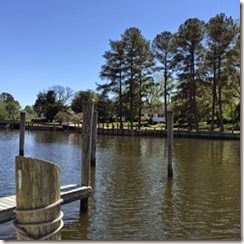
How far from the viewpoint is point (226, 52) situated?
44.7 metres

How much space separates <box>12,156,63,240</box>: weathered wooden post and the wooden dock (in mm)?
4239

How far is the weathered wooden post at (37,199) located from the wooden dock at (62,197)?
4.24m

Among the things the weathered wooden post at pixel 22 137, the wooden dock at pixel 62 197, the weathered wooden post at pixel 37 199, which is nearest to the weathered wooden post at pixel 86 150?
the wooden dock at pixel 62 197

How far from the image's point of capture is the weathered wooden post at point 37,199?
9.98 ft

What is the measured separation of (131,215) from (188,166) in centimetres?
1012

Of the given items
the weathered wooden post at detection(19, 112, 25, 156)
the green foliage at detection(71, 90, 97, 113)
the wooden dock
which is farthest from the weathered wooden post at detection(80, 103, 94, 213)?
the green foliage at detection(71, 90, 97, 113)

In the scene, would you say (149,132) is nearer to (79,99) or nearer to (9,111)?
(79,99)

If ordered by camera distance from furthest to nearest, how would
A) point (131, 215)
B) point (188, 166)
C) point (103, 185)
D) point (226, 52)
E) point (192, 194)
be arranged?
point (226, 52), point (188, 166), point (103, 185), point (192, 194), point (131, 215)

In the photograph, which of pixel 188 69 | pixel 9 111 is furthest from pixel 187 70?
pixel 9 111

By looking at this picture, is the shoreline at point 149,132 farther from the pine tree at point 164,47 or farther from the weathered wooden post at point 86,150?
the weathered wooden post at point 86,150

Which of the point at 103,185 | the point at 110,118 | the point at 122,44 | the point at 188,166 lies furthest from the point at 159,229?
the point at 110,118

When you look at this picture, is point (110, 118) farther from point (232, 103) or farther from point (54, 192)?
point (54, 192)

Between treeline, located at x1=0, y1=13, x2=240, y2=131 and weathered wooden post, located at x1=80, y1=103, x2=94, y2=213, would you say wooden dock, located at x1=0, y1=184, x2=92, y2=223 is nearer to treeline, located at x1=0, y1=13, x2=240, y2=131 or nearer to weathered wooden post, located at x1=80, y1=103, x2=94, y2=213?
weathered wooden post, located at x1=80, y1=103, x2=94, y2=213

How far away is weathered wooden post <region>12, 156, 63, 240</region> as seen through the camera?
9.98ft
